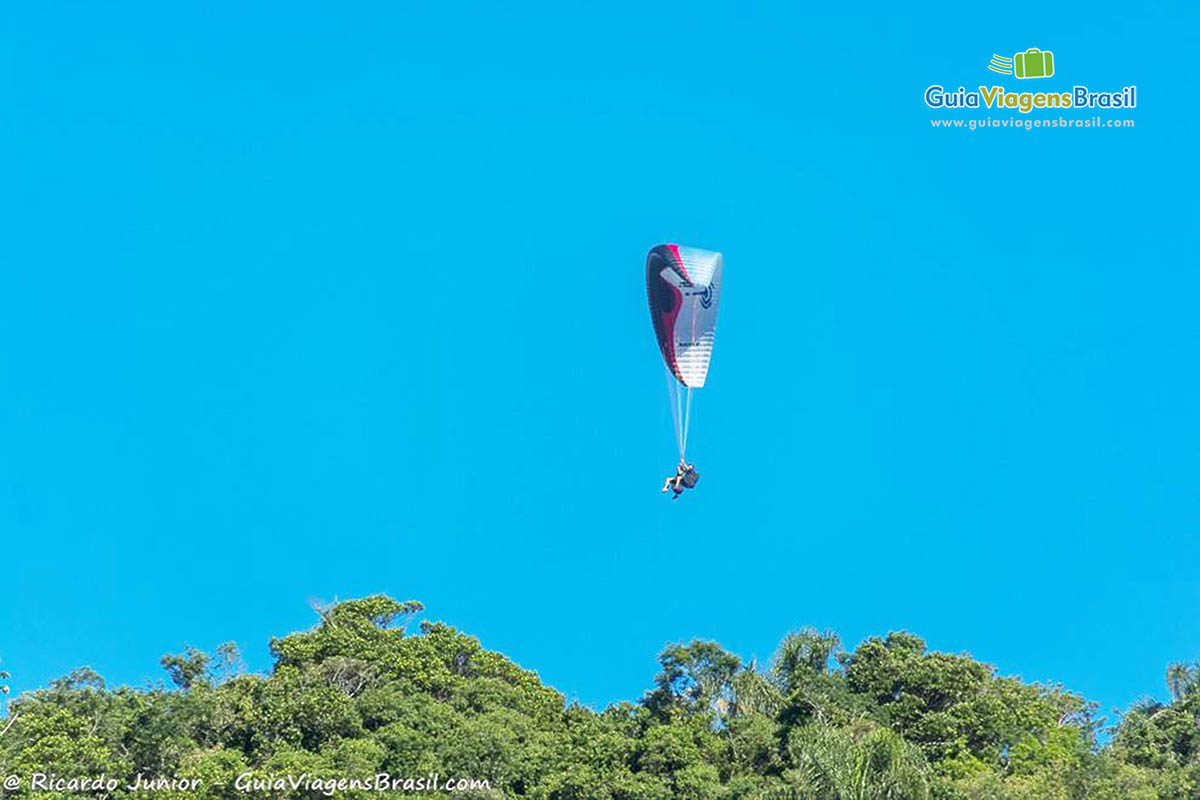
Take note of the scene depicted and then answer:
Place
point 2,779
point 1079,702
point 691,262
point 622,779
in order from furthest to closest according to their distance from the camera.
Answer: point 1079,702, point 691,262, point 622,779, point 2,779

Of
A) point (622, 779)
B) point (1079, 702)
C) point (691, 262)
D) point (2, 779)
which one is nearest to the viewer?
point (2, 779)

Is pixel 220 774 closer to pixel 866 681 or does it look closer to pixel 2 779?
pixel 2 779

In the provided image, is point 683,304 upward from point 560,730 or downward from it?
upward

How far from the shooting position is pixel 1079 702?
55844 millimetres

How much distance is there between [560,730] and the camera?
1946 inches

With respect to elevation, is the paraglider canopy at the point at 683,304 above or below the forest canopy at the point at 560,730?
above

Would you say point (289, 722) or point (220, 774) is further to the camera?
point (289, 722)

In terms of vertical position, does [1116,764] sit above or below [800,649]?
below

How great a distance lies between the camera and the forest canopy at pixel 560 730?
42.1m

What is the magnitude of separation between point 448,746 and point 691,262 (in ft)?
50.0

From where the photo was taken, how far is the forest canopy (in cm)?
4209

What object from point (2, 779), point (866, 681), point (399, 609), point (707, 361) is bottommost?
point (2, 779)

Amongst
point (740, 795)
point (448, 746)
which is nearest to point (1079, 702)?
point (740, 795)

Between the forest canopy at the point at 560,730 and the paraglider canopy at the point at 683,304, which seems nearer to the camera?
the forest canopy at the point at 560,730
